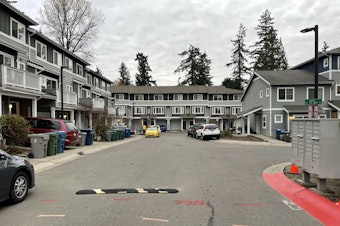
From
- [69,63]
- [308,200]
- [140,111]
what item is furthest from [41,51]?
[140,111]

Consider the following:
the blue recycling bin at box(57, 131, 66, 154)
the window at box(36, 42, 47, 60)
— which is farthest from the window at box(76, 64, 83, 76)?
the blue recycling bin at box(57, 131, 66, 154)

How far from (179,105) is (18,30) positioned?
4796 centimetres

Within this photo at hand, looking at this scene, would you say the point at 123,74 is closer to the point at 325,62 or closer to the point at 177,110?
the point at 177,110

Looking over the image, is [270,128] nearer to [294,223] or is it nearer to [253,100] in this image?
[253,100]

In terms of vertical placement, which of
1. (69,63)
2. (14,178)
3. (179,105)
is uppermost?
(69,63)

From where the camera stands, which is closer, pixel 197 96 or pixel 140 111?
pixel 197 96

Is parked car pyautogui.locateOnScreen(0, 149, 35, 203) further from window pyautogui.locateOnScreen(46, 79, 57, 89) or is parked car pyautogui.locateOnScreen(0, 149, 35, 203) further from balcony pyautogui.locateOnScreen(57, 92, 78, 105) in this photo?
window pyautogui.locateOnScreen(46, 79, 57, 89)

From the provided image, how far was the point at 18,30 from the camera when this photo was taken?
867 inches

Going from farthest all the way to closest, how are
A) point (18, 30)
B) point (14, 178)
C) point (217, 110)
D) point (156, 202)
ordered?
1. point (217, 110)
2. point (18, 30)
3. point (156, 202)
4. point (14, 178)

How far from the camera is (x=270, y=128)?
113 ft

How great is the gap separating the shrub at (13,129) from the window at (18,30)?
30.7 feet

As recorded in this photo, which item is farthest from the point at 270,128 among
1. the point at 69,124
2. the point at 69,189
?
the point at 69,189

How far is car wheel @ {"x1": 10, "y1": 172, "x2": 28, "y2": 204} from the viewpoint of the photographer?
256 inches

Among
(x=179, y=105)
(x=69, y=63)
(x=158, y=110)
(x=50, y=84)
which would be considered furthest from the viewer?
(x=158, y=110)
